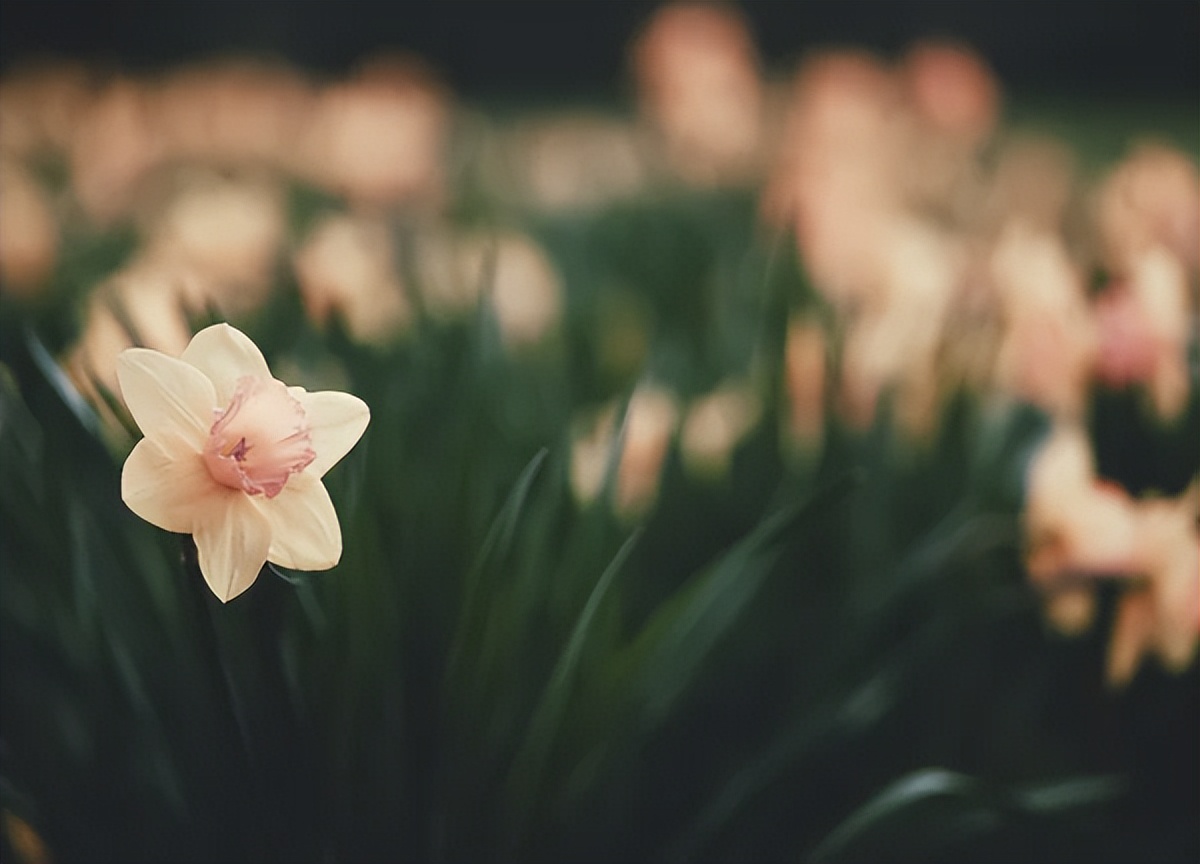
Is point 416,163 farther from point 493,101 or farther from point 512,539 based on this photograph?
point 493,101

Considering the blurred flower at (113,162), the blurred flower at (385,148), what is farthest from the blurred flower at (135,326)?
the blurred flower at (113,162)

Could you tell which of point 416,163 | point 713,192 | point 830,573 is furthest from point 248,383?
point 713,192

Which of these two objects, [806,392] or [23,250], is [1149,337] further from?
[23,250]

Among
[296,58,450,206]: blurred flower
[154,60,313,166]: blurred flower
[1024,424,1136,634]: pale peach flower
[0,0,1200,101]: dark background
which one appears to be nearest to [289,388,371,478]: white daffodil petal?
[1024,424,1136,634]: pale peach flower

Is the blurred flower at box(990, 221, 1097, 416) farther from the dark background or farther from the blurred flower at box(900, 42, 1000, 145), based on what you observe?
the dark background

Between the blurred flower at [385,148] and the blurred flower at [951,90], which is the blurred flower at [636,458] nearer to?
the blurred flower at [385,148]

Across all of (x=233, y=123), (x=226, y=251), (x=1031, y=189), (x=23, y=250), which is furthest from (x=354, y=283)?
(x=233, y=123)
